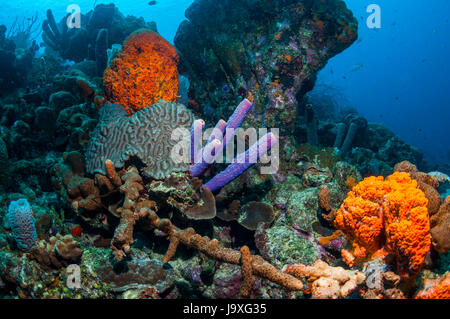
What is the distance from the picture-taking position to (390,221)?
183 cm

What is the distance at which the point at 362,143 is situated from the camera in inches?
341

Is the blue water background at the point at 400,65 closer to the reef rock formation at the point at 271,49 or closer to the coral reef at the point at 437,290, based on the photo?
the reef rock formation at the point at 271,49

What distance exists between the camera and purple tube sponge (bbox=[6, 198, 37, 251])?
2.36 meters

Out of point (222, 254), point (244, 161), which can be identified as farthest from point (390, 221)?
point (244, 161)

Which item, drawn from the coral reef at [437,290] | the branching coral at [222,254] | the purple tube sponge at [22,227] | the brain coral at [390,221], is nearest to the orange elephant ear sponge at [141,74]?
the purple tube sponge at [22,227]

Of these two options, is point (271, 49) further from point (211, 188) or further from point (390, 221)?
point (390, 221)

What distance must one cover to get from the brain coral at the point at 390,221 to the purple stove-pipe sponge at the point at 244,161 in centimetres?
98

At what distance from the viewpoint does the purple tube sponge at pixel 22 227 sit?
2357mm

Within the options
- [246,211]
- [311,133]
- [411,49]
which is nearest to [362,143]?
[311,133]

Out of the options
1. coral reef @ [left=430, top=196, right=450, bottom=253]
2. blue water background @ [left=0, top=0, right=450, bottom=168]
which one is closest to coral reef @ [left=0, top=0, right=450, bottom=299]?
coral reef @ [left=430, top=196, right=450, bottom=253]

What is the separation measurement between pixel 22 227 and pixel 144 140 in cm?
160

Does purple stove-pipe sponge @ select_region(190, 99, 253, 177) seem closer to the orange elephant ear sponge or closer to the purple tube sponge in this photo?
the purple tube sponge

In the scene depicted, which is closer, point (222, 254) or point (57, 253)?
point (222, 254)
